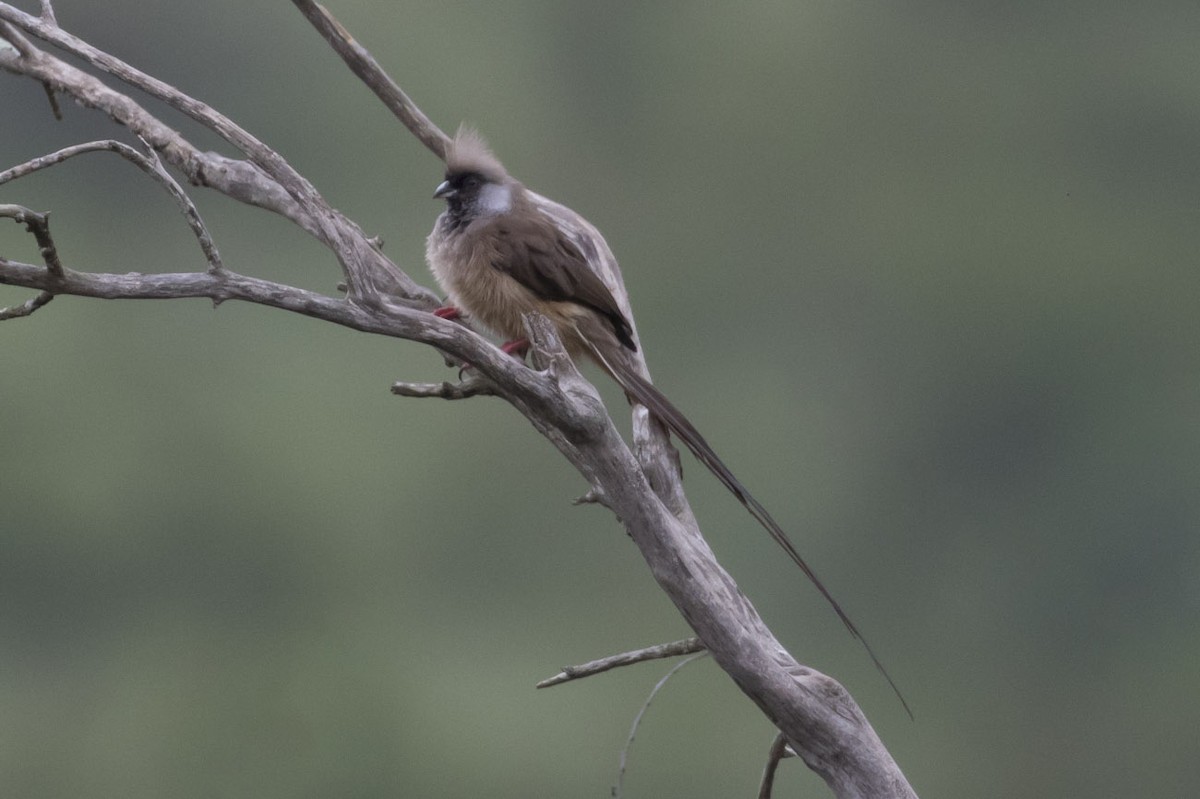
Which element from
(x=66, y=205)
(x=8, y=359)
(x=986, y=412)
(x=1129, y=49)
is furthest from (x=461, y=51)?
(x=1129, y=49)

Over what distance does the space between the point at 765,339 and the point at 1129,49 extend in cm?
706

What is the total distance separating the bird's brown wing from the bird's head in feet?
0.58

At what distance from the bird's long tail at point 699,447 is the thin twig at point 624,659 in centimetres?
24

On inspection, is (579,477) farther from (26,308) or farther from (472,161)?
(26,308)

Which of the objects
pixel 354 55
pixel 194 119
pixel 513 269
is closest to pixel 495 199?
pixel 513 269

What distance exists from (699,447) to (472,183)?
1.48 meters

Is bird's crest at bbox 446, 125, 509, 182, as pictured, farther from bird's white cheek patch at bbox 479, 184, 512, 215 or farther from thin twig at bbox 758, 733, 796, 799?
thin twig at bbox 758, 733, 796, 799

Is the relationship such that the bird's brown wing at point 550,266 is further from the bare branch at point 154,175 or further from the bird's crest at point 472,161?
the bare branch at point 154,175

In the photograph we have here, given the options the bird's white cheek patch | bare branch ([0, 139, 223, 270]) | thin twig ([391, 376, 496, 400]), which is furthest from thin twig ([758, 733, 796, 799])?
the bird's white cheek patch

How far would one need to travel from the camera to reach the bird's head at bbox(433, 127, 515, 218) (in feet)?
13.7

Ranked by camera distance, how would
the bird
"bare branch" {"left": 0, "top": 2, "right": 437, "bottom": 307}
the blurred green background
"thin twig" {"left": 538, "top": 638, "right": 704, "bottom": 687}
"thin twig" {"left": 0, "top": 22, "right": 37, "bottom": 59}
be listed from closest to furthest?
"bare branch" {"left": 0, "top": 2, "right": 437, "bottom": 307} < "thin twig" {"left": 538, "top": 638, "right": 704, "bottom": 687} < "thin twig" {"left": 0, "top": 22, "right": 37, "bottom": 59} < the bird < the blurred green background

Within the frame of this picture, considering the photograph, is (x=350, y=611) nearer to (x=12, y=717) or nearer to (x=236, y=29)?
(x=12, y=717)

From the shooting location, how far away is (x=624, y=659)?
9.16ft

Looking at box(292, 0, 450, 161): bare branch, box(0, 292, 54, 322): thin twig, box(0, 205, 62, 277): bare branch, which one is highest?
box(292, 0, 450, 161): bare branch
